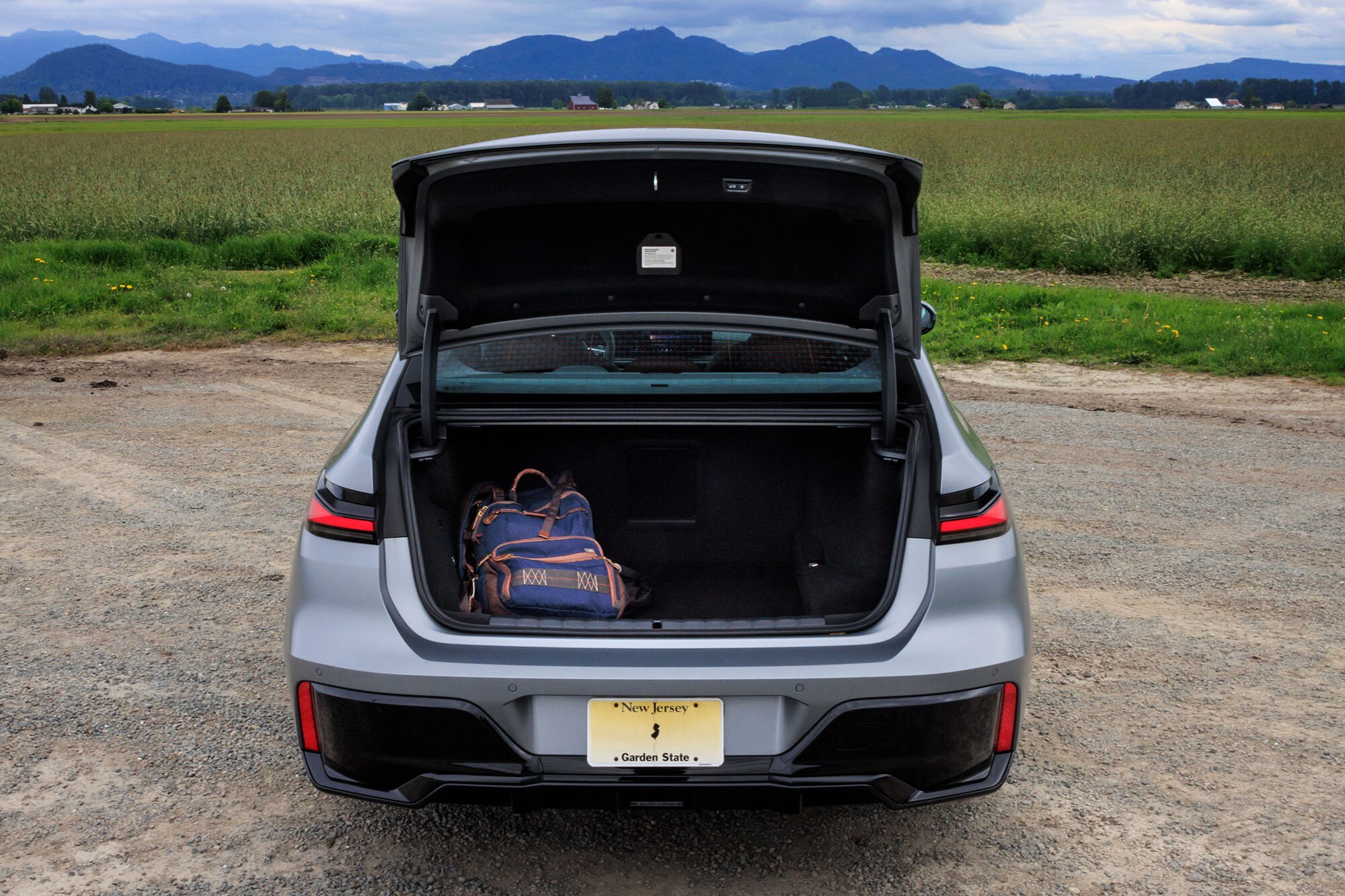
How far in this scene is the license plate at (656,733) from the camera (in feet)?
6.77

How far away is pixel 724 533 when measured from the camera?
11.0 ft

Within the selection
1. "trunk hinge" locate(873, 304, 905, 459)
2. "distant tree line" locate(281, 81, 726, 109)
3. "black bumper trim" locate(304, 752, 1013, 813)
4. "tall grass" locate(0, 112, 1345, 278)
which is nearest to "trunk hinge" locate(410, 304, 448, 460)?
"black bumper trim" locate(304, 752, 1013, 813)

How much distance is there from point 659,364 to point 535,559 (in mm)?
626

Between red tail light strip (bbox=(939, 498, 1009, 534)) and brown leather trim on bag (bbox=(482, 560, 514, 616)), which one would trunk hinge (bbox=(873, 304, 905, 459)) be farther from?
brown leather trim on bag (bbox=(482, 560, 514, 616))

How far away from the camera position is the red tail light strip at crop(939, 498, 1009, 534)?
7.42ft

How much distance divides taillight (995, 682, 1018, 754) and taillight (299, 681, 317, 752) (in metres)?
1.42

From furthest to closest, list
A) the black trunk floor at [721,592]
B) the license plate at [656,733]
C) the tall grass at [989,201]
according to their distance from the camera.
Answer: the tall grass at [989,201] → the black trunk floor at [721,592] → the license plate at [656,733]

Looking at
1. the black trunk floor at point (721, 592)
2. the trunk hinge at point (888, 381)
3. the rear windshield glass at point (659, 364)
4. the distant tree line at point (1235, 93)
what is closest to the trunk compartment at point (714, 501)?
the black trunk floor at point (721, 592)

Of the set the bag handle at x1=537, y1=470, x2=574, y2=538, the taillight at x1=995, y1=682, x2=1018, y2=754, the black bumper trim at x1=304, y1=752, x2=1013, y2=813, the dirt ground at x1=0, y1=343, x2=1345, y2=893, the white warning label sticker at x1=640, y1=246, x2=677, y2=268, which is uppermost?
the white warning label sticker at x1=640, y1=246, x2=677, y2=268

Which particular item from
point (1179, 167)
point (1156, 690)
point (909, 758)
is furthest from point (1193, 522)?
point (1179, 167)

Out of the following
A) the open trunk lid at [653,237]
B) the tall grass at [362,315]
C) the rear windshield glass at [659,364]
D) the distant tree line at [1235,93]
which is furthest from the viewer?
the distant tree line at [1235,93]

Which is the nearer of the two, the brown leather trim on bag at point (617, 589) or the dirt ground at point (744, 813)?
the dirt ground at point (744, 813)

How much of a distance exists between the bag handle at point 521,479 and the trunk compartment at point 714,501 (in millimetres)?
102

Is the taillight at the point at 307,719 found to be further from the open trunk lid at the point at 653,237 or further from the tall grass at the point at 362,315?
the tall grass at the point at 362,315
